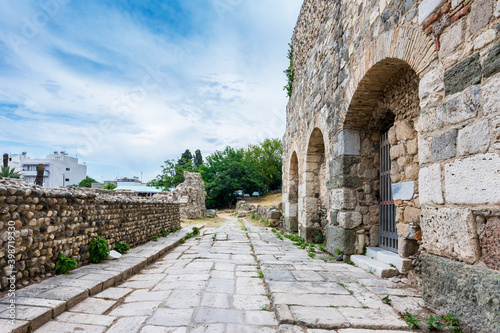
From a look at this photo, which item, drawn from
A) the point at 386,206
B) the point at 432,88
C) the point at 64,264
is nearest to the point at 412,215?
the point at 386,206

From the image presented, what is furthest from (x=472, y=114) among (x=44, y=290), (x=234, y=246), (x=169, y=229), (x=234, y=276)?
(x=169, y=229)

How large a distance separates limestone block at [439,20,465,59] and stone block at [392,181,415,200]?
1653mm

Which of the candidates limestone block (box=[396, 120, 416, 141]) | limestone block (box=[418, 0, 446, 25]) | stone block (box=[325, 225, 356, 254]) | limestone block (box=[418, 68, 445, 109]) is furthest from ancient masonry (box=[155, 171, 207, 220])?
limestone block (box=[418, 0, 446, 25])

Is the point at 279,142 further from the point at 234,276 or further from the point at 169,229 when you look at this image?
the point at 234,276

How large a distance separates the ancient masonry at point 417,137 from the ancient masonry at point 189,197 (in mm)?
8368

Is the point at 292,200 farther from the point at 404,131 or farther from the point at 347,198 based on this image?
the point at 404,131

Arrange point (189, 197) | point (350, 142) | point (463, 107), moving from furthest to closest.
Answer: point (189, 197) < point (350, 142) < point (463, 107)

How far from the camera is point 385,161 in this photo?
14.9 feet

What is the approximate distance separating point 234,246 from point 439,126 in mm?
4801

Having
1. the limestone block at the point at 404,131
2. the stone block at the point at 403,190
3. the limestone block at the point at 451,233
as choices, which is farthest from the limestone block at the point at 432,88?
the stone block at the point at 403,190

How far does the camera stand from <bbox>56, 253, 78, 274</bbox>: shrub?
3.24 metres

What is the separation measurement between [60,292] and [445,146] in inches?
141

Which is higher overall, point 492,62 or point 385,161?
point 492,62

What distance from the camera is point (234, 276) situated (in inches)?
147
